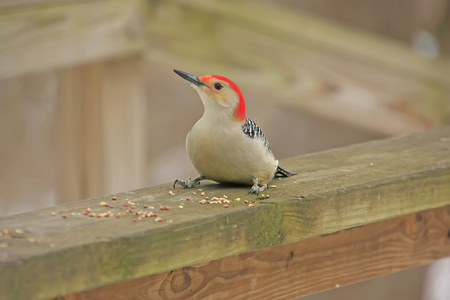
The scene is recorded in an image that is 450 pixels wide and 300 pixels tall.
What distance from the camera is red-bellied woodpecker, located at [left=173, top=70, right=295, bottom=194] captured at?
8.27 feet

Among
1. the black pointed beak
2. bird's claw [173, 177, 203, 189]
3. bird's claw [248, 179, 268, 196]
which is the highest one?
the black pointed beak

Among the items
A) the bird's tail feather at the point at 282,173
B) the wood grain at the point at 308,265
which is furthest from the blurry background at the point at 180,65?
the wood grain at the point at 308,265

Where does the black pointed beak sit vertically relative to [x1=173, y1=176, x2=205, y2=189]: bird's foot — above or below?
above

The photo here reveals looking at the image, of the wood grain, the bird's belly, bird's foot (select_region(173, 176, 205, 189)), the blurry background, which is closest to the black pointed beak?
the bird's belly

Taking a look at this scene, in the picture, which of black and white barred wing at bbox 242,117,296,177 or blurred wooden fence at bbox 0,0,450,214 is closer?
black and white barred wing at bbox 242,117,296,177

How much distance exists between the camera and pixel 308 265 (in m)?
2.37

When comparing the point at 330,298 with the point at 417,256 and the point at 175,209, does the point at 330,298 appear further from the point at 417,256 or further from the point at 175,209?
the point at 175,209

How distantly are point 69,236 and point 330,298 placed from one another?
5.04 meters

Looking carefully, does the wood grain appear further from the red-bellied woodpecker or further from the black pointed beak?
the black pointed beak

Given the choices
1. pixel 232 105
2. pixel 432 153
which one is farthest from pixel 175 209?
pixel 432 153

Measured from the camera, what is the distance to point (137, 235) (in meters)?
1.80

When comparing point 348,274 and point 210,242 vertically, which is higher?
point 210,242

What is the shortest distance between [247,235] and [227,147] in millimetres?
545

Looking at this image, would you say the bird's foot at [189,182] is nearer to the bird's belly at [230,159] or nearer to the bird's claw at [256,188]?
the bird's belly at [230,159]
